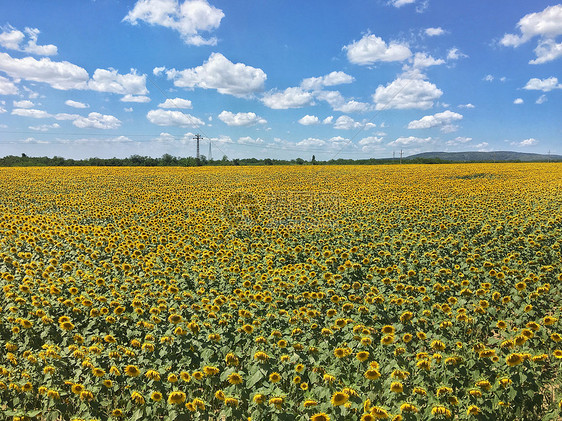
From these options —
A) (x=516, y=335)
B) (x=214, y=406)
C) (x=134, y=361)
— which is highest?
(x=516, y=335)

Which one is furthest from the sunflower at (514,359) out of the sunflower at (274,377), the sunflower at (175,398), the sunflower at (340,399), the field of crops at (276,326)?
the sunflower at (175,398)

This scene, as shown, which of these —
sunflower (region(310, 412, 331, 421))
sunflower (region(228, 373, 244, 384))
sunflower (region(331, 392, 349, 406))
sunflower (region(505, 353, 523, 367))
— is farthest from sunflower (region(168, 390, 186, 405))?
sunflower (region(505, 353, 523, 367))

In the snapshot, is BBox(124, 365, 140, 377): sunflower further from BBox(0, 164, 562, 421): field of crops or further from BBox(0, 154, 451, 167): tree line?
BBox(0, 154, 451, 167): tree line

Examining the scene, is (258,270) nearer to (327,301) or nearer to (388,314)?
(327,301)

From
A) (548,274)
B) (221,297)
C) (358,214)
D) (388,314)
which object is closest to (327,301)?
(388,314)

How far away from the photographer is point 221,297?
575 cm

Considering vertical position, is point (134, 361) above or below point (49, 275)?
below

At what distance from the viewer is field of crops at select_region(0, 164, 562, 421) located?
3.85m

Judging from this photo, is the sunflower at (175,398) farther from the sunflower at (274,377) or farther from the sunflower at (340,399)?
the sunflower at (340,399)

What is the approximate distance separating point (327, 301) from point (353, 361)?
6.57ft

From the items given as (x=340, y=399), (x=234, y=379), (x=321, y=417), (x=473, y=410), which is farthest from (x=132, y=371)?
(x=473, y=410)

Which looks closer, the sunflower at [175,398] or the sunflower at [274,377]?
the sunflower at [175,398]

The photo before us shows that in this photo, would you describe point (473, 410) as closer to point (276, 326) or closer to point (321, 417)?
point (321, 417)

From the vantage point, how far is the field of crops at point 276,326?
385 cm
